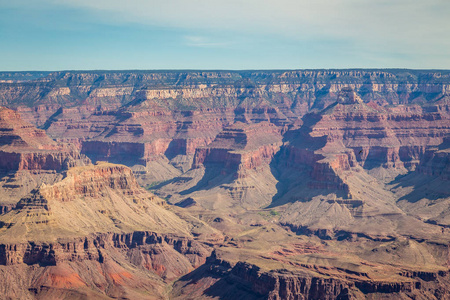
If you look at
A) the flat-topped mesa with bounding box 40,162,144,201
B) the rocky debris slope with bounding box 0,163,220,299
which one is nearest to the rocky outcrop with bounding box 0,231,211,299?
the rocky debris slope with bounding box 0,163,220,299

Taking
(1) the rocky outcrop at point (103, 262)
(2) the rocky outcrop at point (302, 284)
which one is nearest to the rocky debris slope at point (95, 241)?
(1) the rocky outcrop at point (103, 262)

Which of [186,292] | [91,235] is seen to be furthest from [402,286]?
[91,235]

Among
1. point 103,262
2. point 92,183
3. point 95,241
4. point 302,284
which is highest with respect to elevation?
point 92,183

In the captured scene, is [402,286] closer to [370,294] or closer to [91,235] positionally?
[370,294]

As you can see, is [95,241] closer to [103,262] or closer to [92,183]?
[103,262]

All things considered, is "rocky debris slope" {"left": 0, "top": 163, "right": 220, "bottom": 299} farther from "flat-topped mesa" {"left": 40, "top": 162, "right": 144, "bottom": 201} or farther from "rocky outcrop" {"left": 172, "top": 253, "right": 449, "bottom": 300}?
"rocky outcrop" {"left": 172, "top": 253, "right": 449, "bottom": 300}

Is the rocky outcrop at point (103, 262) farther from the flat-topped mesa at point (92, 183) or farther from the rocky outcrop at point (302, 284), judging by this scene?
the flat-topped mesa at point (92, 183)

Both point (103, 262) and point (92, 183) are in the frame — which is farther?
point (92, 183)

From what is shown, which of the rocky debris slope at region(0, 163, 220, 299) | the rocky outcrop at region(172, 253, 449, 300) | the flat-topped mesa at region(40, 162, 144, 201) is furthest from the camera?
the flat-topped mesa at region(40, 162, 144, 201)

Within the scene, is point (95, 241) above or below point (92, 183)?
below

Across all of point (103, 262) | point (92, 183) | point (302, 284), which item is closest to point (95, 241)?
point (103, 262)

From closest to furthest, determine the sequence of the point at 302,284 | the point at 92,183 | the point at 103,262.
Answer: the point at 302,284 → the point at 103,262 → the point at 92,183
